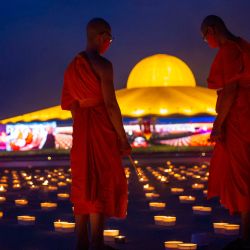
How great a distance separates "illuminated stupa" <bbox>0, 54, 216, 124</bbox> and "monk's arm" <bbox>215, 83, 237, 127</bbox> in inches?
675

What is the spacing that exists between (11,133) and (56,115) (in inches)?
116

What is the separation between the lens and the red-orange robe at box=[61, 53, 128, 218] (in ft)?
15.4

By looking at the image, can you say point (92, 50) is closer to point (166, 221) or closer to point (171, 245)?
point (171, 245)

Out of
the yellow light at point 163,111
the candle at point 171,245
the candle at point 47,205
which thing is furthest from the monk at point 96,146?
the yellow light at point 163,111

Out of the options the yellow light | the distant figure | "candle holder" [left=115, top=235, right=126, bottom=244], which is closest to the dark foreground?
"candle holder" [left=115, top=235, right=126, bottom=244]

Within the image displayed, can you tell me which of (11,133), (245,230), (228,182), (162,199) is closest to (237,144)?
(228,182)

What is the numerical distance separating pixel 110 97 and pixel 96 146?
0.38 metres

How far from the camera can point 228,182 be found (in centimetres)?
475

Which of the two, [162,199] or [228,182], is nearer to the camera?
[228,182]

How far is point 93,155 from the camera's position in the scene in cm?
472

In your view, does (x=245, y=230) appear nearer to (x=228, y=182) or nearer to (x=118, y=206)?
(x=228, y=182)

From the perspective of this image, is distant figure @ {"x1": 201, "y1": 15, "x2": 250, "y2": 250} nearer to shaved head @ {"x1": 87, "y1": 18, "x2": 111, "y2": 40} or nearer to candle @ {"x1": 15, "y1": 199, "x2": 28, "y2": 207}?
shaved head @ {"x1": 87, "y1": 18, "x2": 111, "y2": 40}

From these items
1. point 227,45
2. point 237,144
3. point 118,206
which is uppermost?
point 227,45

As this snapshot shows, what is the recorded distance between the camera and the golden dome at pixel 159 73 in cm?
2669
